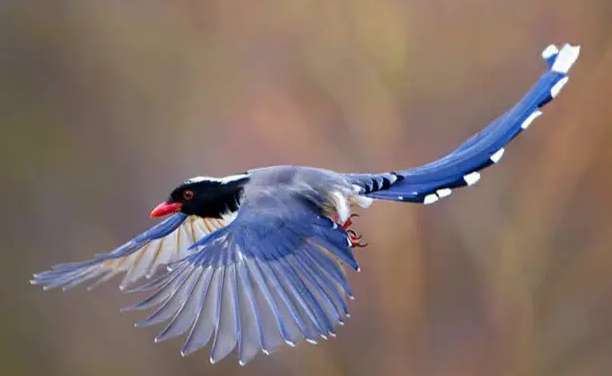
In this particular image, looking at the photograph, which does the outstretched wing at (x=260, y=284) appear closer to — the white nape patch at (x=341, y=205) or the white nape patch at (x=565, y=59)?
the white nape patch at (x=341, y=205)

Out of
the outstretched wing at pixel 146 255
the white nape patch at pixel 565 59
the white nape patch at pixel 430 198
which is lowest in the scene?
the outstretched wing at pixel 146 255

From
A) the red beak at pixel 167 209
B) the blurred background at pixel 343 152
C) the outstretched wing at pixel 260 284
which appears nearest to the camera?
the outstretched wing at pixel 260 284

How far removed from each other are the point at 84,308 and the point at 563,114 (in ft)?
4.15

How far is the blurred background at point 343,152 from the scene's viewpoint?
256 centimetres

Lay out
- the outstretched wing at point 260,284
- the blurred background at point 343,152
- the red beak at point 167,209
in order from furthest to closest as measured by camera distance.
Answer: the blurred background at point 343,152 → the red beak at point 167,209 → the outstretched wing at point 260,284

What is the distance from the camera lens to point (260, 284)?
1.30 metres

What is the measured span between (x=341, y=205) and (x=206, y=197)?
18 cm

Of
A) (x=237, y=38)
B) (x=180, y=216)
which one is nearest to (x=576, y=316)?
(x=237, y=38)

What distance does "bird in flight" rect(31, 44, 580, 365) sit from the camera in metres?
1.22

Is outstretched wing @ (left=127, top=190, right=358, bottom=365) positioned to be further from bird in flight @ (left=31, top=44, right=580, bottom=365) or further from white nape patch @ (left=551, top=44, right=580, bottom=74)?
white nape patch @ (left=551, top=44, right=580, bottom=74)

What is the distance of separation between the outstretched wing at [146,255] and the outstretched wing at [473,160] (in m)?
0.23

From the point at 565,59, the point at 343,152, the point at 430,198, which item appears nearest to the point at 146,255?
the point at 430,198

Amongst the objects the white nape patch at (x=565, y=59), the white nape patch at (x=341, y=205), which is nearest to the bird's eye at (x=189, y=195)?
the white nape patch at (x=341, y=205)

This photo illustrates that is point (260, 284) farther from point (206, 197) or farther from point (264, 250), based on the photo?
point (206, 197)
